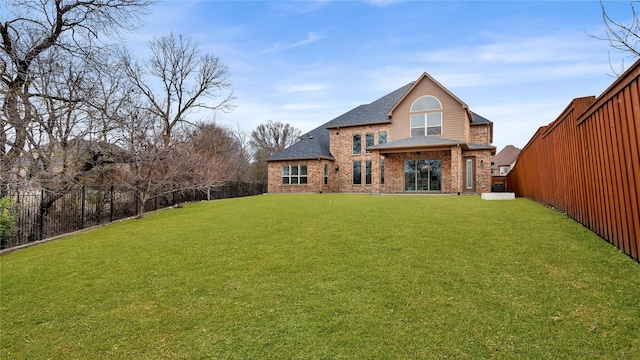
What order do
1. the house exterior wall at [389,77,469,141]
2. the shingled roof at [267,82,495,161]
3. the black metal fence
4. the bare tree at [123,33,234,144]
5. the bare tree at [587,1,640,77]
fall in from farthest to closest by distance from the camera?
1. the bare tree at [123,33,234,144]
2. the shingled roof at [267,82,495,161]
3. the house exterior wall at [389,77,469,141]
4. the black metal fence
5. the bare tree at [587,1,640,77]

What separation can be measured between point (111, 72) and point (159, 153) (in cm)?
386

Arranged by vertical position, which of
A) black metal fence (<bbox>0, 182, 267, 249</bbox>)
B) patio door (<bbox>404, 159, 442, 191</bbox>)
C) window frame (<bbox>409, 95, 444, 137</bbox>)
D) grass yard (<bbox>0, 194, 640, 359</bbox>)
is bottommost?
grass yard (<bbox>0, 194, 640, 359</bbox>)

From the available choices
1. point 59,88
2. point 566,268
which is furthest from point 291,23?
point 566,268

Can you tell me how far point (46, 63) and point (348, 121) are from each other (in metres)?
17.6

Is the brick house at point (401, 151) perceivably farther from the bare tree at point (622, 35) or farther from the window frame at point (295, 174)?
the bare tree at point (622, 35)

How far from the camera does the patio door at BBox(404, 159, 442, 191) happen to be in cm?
1942

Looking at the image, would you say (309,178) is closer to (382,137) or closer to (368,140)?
(368,140)

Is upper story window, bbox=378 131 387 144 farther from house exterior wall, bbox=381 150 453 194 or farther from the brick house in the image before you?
house exterior wall, bbox=381 150 453 194

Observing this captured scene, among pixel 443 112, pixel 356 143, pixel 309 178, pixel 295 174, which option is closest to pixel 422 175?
pixel 443 112

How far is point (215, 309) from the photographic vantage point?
3586 mm

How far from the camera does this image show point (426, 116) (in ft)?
65.9

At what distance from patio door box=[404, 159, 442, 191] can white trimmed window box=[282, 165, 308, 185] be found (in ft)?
24.4

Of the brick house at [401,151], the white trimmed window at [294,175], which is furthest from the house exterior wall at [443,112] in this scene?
the white trimmed window at [294,175]

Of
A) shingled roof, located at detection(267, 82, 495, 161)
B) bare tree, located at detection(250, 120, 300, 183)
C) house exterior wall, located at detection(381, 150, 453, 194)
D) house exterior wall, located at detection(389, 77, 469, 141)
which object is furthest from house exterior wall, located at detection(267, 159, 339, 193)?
bare tree, located at detection(250, 120, 300, 183)
